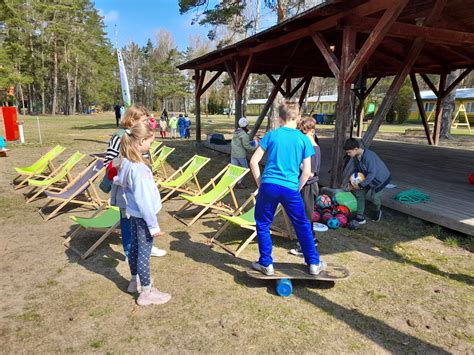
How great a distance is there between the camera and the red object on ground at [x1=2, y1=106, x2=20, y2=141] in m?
12.9

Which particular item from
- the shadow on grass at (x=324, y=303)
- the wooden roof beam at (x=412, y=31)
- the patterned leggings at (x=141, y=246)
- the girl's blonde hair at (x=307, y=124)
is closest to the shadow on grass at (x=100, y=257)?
the patterned leggings at (x=141, y=246)

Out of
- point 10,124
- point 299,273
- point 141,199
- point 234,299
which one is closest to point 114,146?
point 141,199

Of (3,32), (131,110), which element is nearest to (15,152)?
(131,110)

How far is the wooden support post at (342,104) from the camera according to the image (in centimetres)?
524

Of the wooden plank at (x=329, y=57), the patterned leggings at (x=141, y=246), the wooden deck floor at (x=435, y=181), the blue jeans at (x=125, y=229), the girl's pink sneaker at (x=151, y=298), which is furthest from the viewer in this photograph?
the wooden plank at (x=329, y=57)

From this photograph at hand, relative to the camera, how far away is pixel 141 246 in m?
2.85

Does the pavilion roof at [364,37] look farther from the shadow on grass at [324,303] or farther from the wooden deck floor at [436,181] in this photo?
the shadow on grass at [324,303]

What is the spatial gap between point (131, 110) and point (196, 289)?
196 cm

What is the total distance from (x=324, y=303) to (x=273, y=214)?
915 millimetres

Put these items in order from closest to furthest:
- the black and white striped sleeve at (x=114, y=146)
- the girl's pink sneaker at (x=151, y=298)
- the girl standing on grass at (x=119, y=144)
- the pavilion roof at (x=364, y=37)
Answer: the girl's pink sneaker at (x=151, y=298) → the girl standing on grass at (x=119, y=144) → the black and white striped sleeve at (x=114, y=146) → the pavilion roof at (x=364, y=37)

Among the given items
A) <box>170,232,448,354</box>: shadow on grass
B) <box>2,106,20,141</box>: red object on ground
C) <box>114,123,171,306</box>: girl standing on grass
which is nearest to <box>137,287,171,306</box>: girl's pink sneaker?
<box>114,123,171,306</box>: girl standing on grass

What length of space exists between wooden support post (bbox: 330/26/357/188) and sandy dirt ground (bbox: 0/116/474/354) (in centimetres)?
134

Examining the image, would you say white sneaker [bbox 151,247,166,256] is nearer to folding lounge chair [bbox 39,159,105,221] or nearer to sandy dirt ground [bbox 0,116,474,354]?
sandy dirt ground [bbox 0,116,474,354]

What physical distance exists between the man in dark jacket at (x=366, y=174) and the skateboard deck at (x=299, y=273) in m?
1.72
